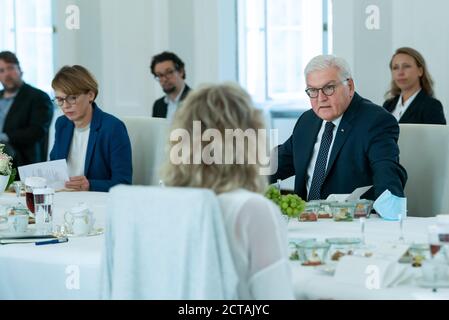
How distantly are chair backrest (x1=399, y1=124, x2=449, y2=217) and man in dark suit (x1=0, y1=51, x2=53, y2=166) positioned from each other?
13.4 ft

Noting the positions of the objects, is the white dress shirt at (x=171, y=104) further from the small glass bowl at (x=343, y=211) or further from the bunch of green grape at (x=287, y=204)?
the bunch of green grape at (x=287, y=204)

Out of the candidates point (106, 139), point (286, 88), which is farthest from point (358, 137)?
point (286, 88)

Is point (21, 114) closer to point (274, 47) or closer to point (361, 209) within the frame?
point (274, 47)

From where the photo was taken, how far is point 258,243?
2285 mm

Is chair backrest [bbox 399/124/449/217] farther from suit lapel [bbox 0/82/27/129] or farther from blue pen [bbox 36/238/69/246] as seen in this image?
suit lapel [bbox 0/82/27/129]

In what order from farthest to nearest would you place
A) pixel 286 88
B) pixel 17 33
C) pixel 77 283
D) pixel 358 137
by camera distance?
1. pixel 17 33
2. pixel 286 88
3. pixel 358 137
4. pixel 77 283

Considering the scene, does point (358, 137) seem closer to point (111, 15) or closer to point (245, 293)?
Result: point (245, 293)

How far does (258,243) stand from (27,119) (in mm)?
5767

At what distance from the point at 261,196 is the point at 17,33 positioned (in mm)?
7450

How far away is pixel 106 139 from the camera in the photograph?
488 centimetres

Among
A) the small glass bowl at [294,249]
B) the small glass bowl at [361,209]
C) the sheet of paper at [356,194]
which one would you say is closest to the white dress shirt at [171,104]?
the sheet of paper at [356,194]

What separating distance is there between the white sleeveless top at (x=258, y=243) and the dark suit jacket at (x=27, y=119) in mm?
5653

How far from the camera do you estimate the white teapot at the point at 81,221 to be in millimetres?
3410

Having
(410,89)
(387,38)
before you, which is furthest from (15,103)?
(410,89)
